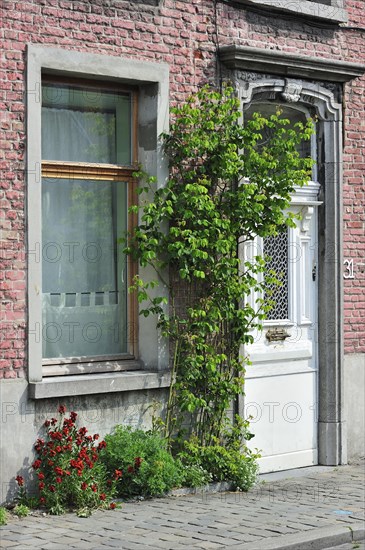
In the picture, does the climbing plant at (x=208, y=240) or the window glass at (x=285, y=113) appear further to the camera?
the window glass at (x=285, y=113)

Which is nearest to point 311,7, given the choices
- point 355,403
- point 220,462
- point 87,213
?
point 87,213

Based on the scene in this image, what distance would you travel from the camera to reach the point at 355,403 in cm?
1233

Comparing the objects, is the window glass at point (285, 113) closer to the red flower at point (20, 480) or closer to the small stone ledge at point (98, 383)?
the small stone ledge at point (98, 383)

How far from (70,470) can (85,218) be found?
7.74ft

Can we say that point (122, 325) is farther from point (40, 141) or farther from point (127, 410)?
point (40, 141)

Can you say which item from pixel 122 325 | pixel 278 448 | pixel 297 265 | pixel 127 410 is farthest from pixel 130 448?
pixel 297 265

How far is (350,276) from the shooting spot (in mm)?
12273

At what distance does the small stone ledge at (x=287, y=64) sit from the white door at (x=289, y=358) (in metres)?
1.19

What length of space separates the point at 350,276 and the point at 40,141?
4.20 meters

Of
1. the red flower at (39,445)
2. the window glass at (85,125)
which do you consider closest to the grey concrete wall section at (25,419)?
the red flower at (39,445)

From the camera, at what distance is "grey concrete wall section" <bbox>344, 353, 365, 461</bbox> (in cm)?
1224

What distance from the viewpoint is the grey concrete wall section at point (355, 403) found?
1224 centimetres

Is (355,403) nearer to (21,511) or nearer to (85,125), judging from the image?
(85,125)

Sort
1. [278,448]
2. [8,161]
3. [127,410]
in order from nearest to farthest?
[8,161]
[127,410]
[278,448]
